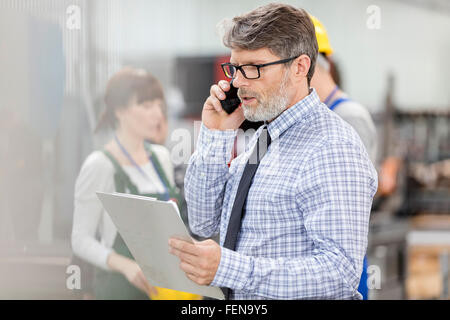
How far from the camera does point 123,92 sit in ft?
8.26

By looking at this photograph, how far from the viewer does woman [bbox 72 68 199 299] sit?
96.0 inches

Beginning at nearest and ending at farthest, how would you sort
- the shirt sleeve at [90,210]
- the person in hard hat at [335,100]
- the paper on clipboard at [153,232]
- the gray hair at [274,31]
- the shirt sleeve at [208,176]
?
the paper on clipboard at [153,232] < the gray hair at [274,31] < the shirt sleeve at [208,176] < the person in hard hat at [335,100] < the shirt sleeve at [90,210]

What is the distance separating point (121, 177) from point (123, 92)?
353 millimetres

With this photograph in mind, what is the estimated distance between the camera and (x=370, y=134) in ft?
7.73

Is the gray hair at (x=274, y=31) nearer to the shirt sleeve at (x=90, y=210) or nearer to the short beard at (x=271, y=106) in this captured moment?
the short beard at (x=271, y=106)

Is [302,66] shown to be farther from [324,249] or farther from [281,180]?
[324,249]

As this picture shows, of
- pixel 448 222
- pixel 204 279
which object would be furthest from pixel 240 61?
pixel 448 222

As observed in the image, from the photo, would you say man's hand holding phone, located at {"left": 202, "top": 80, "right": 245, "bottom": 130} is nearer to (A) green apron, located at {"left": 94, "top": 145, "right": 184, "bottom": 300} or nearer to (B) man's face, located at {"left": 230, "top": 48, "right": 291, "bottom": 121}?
(B) man's face, located at {"left": 230, "top": 48, "right": 291, "bottom": 121}

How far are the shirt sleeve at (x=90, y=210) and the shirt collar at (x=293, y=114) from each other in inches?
41.0

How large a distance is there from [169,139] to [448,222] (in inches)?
151

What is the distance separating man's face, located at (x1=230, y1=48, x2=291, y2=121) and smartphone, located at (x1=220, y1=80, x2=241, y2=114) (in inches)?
4.1

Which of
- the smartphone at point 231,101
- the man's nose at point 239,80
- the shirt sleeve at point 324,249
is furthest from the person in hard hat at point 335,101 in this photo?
the shirt sleeve at point 324,249

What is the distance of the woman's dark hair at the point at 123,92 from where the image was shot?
2.51 m

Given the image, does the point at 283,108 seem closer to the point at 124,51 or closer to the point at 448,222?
the point at 124,51
